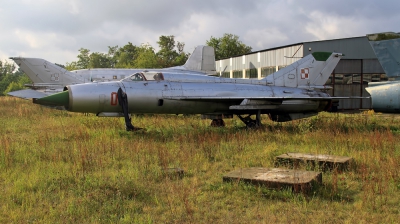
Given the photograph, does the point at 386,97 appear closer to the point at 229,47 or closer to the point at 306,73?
the point at 306,73

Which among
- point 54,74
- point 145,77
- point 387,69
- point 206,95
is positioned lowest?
point 206,95

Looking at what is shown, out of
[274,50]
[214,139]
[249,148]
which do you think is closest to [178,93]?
[214,139]

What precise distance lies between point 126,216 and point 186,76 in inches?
357

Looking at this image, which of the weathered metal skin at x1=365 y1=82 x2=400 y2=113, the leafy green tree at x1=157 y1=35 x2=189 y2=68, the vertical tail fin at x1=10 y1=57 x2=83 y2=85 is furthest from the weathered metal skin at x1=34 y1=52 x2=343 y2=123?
the leafy green tree at x1=157 y1=35 x2=189 y2=68

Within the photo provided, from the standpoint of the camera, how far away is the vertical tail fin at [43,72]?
21297mm

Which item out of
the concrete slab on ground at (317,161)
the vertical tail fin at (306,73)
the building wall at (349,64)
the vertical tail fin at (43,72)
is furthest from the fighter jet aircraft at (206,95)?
the vertical tail fin at (43,72)

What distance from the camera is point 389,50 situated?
7.89 meters

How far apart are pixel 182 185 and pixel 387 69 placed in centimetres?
541

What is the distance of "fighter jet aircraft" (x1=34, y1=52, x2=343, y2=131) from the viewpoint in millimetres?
11480

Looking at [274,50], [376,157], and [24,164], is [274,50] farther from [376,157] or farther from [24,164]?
[24,164]

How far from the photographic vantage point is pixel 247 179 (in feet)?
18.8

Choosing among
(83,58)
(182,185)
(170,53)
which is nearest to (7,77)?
(83,58)

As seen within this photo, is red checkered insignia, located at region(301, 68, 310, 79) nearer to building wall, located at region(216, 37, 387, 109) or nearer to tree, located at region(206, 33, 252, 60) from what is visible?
building wall, located at region(216, 37, 387, 109)

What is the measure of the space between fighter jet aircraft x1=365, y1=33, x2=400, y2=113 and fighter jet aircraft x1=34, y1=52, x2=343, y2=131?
4811 mm
